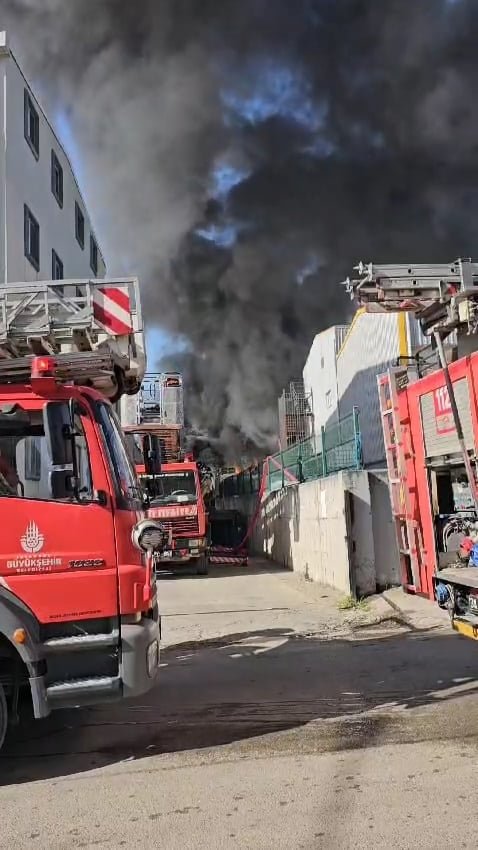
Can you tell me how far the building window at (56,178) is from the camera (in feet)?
56.3

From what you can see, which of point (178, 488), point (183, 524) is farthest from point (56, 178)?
point (183, 524)

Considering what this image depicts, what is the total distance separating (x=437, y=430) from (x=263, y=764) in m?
3.41

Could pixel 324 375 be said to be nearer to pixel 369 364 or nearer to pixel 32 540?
pixel 369 364

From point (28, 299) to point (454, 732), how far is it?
5.66 metres

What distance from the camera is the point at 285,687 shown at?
5.00m

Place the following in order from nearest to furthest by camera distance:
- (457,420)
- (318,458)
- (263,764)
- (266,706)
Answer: (263,764), (266,706), (457,420), (318,458)

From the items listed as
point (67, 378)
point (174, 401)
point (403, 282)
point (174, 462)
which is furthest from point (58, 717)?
point (174, 401)

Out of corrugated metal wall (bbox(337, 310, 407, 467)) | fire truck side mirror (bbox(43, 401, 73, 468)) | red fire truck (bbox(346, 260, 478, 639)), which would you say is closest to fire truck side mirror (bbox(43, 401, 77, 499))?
fire truck side mirror (bbox(43, 401, 73, 468))

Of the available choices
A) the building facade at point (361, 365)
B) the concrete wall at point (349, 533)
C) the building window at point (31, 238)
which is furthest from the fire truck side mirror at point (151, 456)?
the building window at point (31, 238)

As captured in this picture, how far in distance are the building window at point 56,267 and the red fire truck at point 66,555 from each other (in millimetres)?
14015

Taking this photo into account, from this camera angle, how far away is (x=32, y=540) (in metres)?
3.36

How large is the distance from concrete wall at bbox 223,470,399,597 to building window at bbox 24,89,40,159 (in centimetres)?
975

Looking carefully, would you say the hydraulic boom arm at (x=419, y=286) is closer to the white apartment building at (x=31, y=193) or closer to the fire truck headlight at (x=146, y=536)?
the fire truck headlight at (x=146, y=536)

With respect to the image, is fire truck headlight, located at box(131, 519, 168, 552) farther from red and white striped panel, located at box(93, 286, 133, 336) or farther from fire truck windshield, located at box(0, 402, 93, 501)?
red and white striped panel, located at box(93, 286, 133, 336)
